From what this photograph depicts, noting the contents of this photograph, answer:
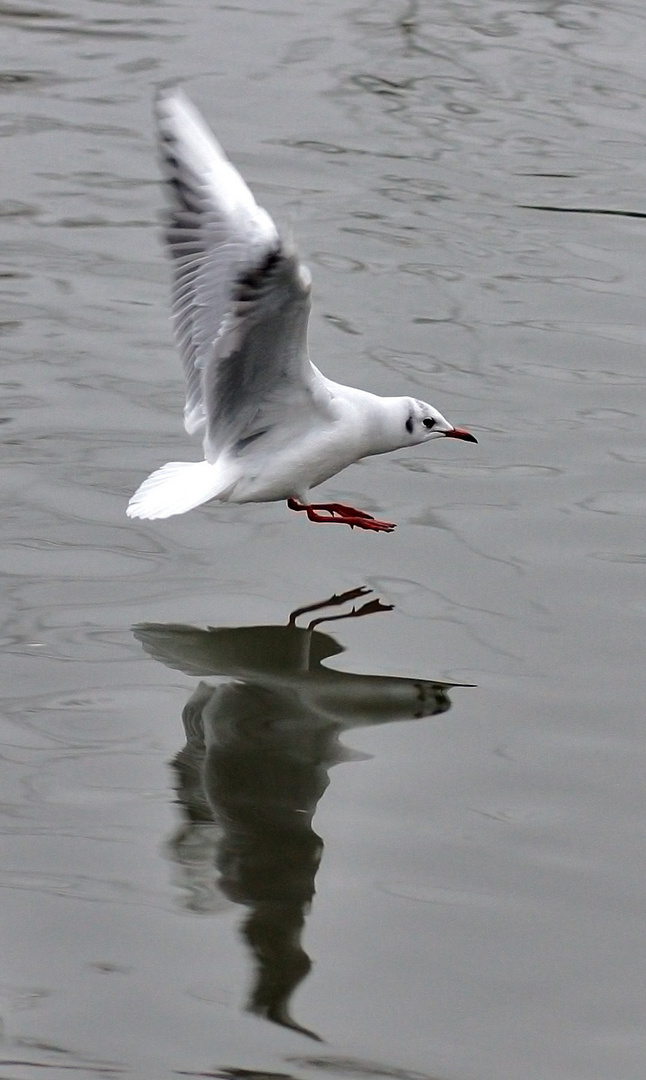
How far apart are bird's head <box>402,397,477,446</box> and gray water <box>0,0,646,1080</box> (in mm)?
255

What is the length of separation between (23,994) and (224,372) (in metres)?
2.45

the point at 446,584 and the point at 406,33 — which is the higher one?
the point at 406,33

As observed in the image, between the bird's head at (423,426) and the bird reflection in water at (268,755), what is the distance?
774 millimetres

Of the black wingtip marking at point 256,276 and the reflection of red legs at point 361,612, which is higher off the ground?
the black wingtip marking at point 256,276

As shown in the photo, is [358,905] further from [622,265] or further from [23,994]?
[622,265]

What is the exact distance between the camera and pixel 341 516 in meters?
5.86

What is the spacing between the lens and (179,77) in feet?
34.6

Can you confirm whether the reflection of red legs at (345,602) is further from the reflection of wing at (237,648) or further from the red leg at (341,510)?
the red leg at (341,510)

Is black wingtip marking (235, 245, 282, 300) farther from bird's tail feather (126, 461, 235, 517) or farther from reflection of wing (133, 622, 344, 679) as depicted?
reflection of wing (133, 622, 344, 679)

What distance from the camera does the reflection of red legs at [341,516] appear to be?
5750mm

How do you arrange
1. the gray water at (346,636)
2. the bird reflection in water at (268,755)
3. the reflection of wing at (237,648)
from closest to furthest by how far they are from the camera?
the gray water at (346,636)
the bird reflection in water at (268,755)
the reflection of wing at (237,648)

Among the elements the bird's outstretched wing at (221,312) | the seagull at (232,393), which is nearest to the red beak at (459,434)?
the seagull at (232,393)

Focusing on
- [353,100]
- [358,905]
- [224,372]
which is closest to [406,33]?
[353,100]

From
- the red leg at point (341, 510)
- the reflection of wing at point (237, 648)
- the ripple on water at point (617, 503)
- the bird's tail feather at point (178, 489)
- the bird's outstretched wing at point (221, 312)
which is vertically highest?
the bird's outstretched wing at point (221, 312)
